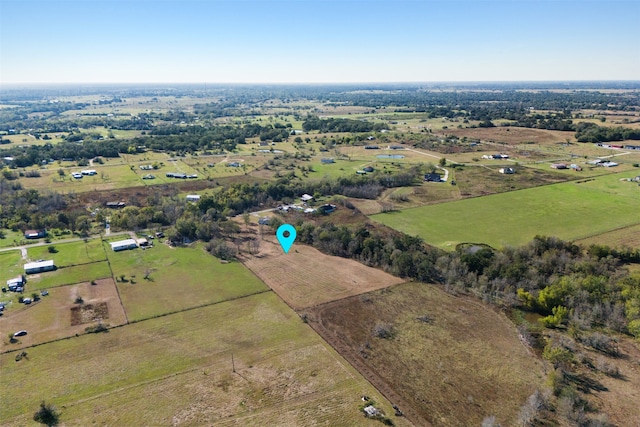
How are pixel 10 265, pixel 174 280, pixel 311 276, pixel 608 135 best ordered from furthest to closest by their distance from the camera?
pixel 608 135 < pixel 10 265 < pixel 311 276 < pixel 174 280

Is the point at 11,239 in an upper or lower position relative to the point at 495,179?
lower

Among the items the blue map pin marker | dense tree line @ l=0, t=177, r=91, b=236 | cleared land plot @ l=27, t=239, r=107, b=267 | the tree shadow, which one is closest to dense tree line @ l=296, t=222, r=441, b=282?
the blue map pin marker

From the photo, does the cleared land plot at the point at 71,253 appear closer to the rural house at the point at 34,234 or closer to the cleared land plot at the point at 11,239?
the cleared land plot at the point at 11,239

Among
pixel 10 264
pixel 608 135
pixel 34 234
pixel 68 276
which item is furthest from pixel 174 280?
pixel 608 135

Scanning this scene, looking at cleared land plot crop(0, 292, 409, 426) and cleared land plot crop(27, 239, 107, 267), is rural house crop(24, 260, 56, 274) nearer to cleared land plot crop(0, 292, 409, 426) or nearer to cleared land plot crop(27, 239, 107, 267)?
cleared land plot crop(27, 239, 107, 267)

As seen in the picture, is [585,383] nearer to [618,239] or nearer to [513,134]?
[618,239]

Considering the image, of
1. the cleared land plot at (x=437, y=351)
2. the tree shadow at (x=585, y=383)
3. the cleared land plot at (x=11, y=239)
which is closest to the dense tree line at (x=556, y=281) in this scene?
the cleared land plot at (x=437, y=351)
